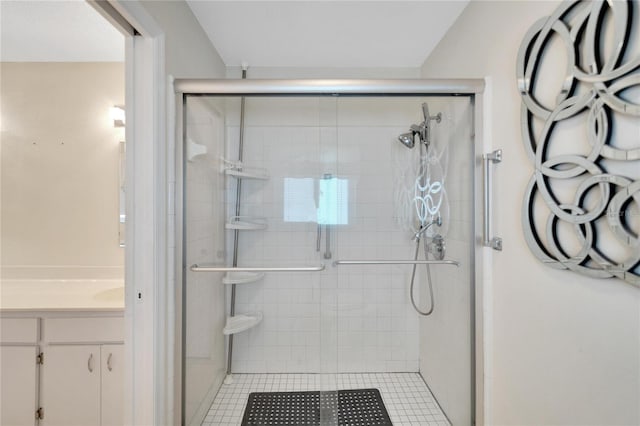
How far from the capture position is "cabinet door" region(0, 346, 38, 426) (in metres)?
1.58

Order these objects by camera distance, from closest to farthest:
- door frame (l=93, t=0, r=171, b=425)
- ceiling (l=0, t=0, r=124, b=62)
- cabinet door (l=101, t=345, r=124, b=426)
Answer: door frame (l=93, t=0, r=171, b=425), ceiling (l=0, t=0, r=124, b=62), cabinet door (l=101, t=345, r=124, b=426)

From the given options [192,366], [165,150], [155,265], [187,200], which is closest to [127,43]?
[165,150]

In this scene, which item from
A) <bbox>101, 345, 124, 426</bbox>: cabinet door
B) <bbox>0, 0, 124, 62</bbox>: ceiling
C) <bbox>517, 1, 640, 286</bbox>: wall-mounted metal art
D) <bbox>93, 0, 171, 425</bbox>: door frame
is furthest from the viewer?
<bbox>101, 345, 124, 426</bbox>: cabinet door

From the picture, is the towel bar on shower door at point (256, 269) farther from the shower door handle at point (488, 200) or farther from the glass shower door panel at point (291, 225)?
the shower door handle at point (488, 200)

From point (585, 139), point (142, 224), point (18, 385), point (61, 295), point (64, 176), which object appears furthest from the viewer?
point (64, 176)

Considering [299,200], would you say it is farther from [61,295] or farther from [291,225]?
[61,295]

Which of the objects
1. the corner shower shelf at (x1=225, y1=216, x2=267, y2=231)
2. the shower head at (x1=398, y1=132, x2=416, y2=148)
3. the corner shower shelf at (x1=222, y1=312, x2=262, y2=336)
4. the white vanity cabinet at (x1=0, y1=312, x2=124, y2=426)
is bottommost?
the white vanity cabinet at (x1=0, y1=312, x2=124, y2=426)

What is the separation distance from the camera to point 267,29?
1.93 metres

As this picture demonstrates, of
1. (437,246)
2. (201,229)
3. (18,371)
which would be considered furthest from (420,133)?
(18,371)

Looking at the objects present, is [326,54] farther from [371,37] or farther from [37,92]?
[37,92]

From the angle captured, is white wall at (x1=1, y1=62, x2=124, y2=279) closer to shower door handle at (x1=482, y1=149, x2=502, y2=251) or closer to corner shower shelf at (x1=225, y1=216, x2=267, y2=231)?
corner shower shelf at (x1=225, y1=216, x2=267, y2=231)

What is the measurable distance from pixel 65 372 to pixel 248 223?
1.28m

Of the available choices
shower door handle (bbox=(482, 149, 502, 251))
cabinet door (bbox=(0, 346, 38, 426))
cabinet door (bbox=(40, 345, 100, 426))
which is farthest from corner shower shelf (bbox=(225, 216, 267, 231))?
cabinet door (bbox=(0, 346, 38, 426))

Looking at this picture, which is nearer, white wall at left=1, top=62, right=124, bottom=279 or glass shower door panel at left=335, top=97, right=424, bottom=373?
glass shower door panel at left=335, top=97, right=424, bottom=373
